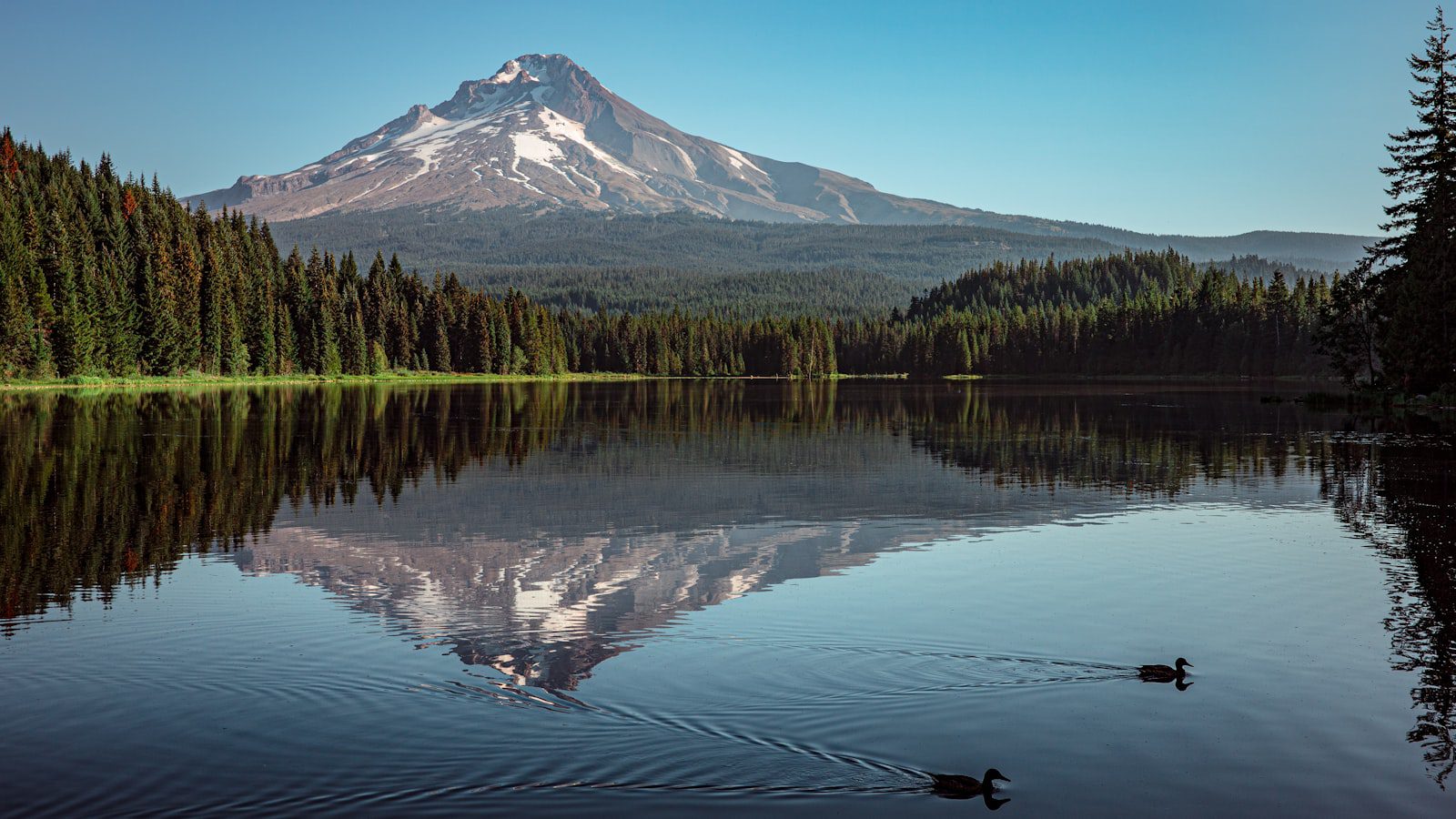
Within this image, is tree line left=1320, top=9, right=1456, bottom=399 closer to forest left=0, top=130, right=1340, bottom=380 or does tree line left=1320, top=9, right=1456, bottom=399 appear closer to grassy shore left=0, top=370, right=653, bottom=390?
forest left=0, top=130, right=1340, bottom=380

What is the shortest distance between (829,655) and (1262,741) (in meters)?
5.35

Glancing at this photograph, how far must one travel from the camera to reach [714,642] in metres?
15.9

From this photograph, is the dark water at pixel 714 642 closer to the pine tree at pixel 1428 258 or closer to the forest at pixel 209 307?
the pine tree at pixel 1428 258

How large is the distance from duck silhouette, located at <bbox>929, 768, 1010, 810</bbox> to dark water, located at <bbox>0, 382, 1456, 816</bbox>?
6.1 inches

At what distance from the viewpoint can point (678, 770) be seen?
1107 centimetres

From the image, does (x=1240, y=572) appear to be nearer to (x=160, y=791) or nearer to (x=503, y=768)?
(x=503, y=768)

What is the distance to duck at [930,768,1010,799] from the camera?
10453mm

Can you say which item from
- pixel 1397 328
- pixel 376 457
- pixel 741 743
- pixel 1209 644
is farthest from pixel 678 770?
pixel 1397 328

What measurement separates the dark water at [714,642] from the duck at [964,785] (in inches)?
6.3

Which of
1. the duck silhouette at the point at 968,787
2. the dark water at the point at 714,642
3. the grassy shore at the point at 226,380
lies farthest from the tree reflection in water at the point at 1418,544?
the grassy shore at the point at 226,380

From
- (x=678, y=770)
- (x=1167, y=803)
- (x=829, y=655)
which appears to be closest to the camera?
(x=1167, y=803)

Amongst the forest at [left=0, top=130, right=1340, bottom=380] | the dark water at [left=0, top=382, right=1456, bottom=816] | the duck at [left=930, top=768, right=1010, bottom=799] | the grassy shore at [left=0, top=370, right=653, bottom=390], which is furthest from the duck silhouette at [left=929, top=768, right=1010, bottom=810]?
the grassy shore at [left=0, top=370, right=653, bottom=390]

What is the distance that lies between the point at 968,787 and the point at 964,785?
0.05 metres

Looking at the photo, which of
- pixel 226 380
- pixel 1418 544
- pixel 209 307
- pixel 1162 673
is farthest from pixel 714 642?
pixel 209 307
